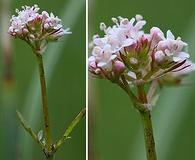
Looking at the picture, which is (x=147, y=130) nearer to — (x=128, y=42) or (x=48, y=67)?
(x=128, y=42)

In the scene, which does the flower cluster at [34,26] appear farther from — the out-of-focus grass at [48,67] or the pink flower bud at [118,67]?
the pink flower bud at [118,67]

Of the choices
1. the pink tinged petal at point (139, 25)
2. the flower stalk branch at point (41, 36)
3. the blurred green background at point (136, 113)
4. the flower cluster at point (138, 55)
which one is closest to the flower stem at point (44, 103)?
the flower stalk branch at point (41, 36)

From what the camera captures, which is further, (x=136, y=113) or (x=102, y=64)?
(x=136, y=113)

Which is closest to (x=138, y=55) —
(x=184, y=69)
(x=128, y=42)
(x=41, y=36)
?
(x=128, y=42)

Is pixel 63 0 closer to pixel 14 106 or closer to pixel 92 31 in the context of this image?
pixel 92 31

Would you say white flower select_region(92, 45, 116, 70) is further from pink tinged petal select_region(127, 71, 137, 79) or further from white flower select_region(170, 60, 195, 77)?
white flower select_region(170, 60, 195, 77)

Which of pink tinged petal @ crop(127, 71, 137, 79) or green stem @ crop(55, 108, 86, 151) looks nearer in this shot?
pink tinged petal @ crop(127, 71, 137, 79)

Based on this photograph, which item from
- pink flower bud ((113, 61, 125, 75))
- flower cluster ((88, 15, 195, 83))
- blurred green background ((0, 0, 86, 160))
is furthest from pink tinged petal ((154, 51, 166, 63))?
blurred green background ((0, 0, 86, 160))
